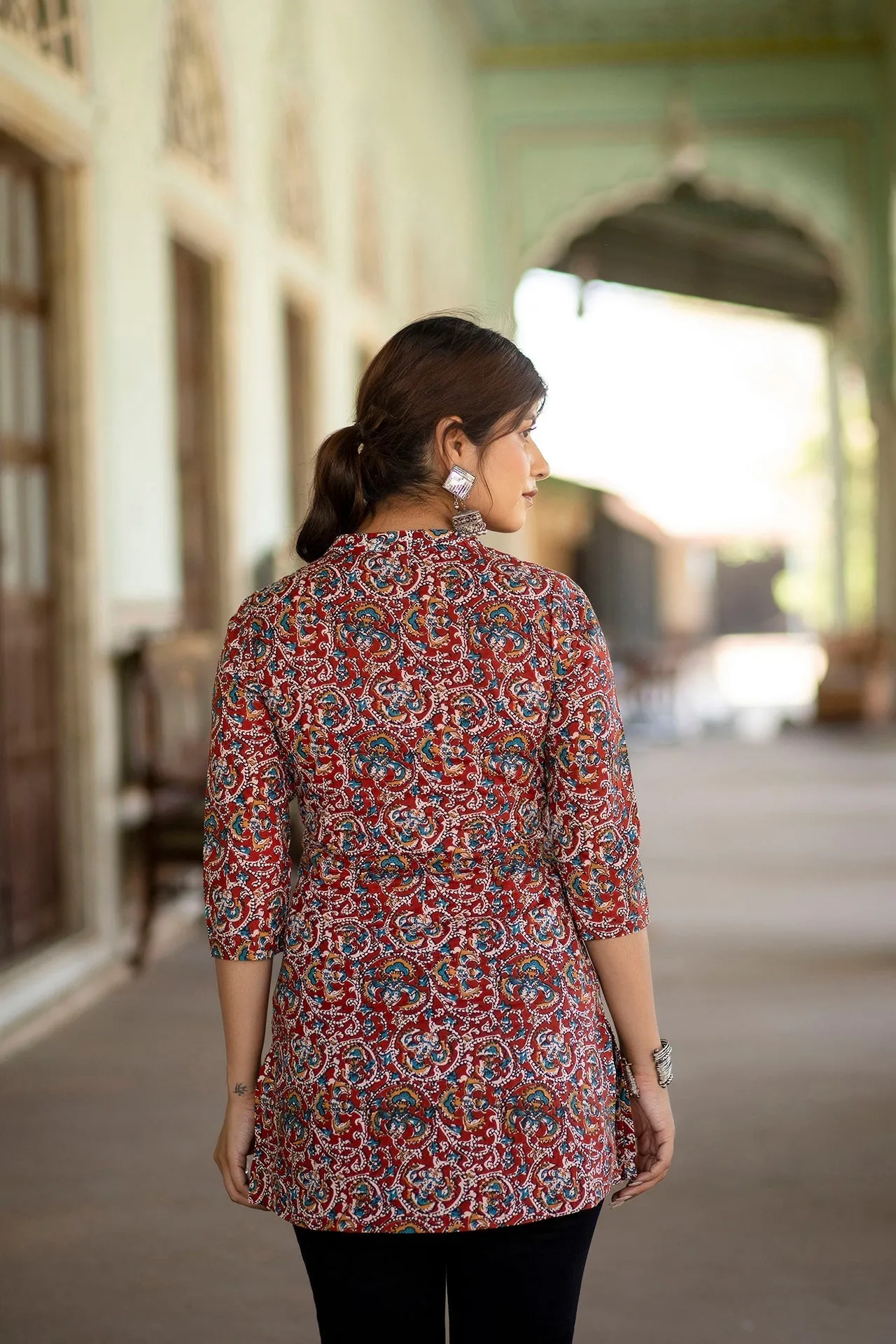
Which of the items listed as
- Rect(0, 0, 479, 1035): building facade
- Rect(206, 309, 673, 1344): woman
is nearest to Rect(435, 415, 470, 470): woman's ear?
Rect(206, 309, 673, 1344): woman

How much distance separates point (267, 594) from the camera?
144cm

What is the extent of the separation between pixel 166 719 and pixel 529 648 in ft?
13.5

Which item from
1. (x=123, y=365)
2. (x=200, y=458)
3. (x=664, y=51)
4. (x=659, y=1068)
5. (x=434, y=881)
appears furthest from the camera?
(x=664, y=51)

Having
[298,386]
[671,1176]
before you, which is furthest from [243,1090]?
[298,386]

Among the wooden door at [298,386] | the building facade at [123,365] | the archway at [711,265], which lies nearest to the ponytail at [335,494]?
the building facade at [123,365]

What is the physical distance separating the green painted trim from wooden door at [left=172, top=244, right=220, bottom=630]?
788 cm

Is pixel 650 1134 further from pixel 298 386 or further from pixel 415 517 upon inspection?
pixel 298 386

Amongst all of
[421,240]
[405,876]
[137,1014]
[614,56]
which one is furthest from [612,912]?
[614,56]

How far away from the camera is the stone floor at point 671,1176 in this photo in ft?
8.44

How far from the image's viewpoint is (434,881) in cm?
→ 137

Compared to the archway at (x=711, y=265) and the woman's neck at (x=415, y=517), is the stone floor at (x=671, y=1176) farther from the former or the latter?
the archway at (x=711, y=265)

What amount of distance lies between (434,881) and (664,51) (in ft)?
44.0

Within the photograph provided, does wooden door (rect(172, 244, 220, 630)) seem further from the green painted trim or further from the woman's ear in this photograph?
the green painted trim

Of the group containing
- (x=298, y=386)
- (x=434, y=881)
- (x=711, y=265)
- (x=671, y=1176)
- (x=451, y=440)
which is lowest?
(x=671, y=1176)
